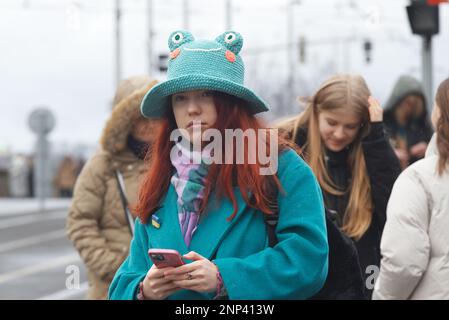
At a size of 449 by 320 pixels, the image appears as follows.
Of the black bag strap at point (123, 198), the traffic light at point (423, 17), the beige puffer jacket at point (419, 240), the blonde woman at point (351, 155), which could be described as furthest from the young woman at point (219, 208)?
the traffic light at point (423, 17)

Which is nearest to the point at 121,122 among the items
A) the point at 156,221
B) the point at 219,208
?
the point at 156,221

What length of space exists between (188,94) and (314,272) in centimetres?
63

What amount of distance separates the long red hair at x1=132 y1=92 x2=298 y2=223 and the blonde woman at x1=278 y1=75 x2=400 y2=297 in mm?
1806

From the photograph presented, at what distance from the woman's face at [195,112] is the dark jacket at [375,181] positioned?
6.34 feet

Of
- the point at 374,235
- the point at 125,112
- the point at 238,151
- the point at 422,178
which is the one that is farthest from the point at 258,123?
the point at 125,112

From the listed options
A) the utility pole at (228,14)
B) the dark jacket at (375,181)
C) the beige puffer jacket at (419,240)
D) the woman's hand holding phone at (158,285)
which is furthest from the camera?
the utility pole at (228,14)

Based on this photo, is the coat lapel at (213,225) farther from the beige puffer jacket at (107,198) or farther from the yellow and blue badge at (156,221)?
the beige puffer jacket at (107,198)

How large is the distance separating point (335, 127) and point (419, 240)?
4.35 ft

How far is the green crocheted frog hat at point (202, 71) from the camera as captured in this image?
3275 mm

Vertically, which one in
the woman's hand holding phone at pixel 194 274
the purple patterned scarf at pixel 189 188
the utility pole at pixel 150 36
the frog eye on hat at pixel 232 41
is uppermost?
the utility pole at pixel 150 36

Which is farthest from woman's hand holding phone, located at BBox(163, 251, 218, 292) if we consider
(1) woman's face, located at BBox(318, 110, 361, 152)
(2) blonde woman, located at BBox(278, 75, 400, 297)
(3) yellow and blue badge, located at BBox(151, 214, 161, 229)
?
(1) woman's face, located at BBox(318, 110, 361, 152)

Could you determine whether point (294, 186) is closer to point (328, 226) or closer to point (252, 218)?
point (252, 218)

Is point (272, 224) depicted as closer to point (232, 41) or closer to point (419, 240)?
point (232, 41)

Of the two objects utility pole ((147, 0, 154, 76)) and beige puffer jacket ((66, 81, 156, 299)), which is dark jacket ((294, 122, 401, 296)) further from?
utility pole ((147, 0, 154, 76))
